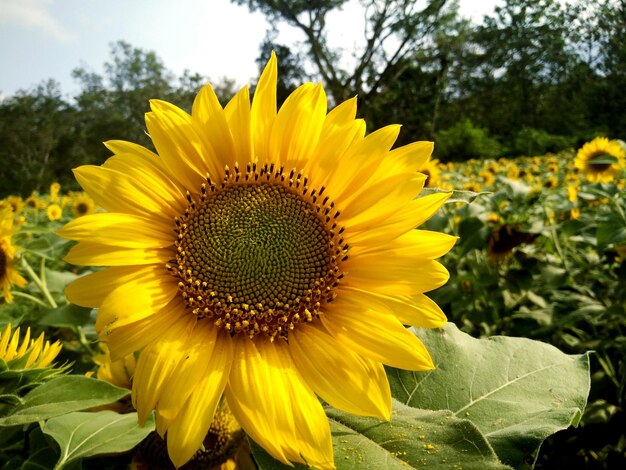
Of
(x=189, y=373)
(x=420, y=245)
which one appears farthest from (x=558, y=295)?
(x=189, y=373)

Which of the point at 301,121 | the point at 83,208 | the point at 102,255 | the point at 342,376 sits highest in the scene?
the point at 83,208

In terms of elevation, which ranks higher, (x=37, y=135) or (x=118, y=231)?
(x=37, y=135)

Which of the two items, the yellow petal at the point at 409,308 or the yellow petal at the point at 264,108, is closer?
the yellow petal at the point at 409,308

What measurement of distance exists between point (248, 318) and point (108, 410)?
315mm

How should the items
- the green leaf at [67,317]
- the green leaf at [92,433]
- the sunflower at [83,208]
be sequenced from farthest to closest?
1. the sunflower at [83,208]
2. the green leaf at [67,317]
3. the green leaf at [92,433]

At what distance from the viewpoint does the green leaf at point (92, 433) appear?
2.22 ft

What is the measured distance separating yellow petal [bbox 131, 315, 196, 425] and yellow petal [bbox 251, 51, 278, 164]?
33 cm

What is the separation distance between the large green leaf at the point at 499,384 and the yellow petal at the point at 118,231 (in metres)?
0.42

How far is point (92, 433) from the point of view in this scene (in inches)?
28.8

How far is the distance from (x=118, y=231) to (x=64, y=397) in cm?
23

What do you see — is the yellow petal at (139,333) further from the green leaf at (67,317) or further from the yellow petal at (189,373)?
the green leaf at (67,317)

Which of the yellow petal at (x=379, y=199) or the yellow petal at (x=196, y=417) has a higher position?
the yellow petal at (x=379, y=199)

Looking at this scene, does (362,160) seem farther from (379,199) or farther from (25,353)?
(25,353)

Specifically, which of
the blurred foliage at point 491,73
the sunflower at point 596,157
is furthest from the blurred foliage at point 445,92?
the sunflower at point 596,157
